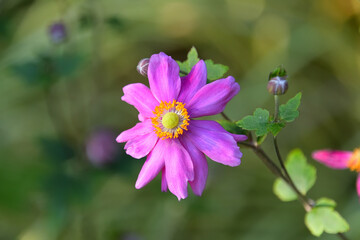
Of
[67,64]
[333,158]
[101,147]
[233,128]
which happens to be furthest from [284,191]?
[67,64]

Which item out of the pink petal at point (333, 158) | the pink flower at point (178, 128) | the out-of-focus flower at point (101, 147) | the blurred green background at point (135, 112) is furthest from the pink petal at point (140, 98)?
the out-of-focus flower at point (101, 147)

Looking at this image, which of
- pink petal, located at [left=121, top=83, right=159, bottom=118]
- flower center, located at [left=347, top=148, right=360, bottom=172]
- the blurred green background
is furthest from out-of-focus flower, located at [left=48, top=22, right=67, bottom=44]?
flower center, located at [left=347, top=148, right=360, bottom=172]

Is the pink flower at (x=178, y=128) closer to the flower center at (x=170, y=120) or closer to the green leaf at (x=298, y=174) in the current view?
the flower center at (x=170, y=120)

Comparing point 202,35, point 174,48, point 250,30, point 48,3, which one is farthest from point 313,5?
point 48,3

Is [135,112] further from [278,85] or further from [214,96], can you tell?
[278,85]

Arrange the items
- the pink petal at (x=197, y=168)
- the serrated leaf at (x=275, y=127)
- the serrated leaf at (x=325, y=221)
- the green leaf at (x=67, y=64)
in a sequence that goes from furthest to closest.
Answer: the green leaf at (x=67, y=64), the serrated leaf at (x=325, y=221), the pink petal at (x=197, y=168), the serrated leaf at (x=275, y=127)

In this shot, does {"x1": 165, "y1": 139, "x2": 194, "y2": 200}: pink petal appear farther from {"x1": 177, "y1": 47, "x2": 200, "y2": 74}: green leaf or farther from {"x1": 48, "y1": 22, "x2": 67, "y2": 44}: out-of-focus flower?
{"x1": 48, "y1": 22, "x2": 67, "y2": 44}: out-of-focus flower
